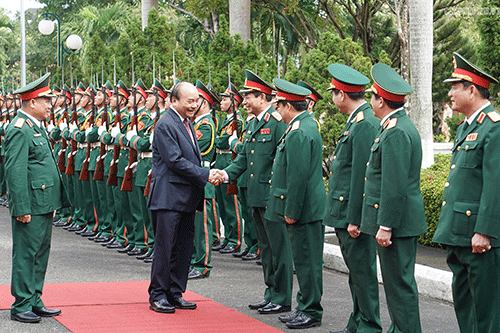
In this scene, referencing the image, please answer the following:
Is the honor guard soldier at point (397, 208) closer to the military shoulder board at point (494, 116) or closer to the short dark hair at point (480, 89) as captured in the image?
the short dark hair at point (480, 89)

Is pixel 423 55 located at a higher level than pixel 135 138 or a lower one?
higher

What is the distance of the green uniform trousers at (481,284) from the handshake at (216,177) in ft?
8.31

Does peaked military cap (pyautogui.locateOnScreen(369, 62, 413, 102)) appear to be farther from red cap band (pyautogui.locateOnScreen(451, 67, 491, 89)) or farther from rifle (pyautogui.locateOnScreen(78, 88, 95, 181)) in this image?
rifle (pyautogui.locateOnScreen(78, 88, 95, 181))

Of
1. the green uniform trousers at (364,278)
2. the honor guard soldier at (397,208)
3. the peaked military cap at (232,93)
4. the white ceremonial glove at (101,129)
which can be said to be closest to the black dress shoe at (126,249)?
the white ceremonial glove at (101,129)

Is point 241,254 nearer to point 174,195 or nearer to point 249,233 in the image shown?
point 249,233

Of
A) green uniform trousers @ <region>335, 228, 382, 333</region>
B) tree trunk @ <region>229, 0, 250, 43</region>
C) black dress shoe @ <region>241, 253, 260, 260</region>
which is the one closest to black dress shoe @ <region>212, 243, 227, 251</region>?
black dress shoe @ <region>241, 253, 260, 260</region>

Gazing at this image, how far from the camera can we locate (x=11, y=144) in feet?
19.8

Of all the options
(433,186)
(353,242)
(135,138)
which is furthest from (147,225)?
(353,242)

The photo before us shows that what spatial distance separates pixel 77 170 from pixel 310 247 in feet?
21.1

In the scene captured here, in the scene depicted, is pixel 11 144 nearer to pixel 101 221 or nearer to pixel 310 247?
pixel 310 247

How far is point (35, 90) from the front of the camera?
6.19m

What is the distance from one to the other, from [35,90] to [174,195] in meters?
1.44

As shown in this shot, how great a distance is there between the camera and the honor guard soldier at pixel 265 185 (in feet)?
21.2

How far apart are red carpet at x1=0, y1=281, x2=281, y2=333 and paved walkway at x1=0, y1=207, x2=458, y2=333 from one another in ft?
0.48
